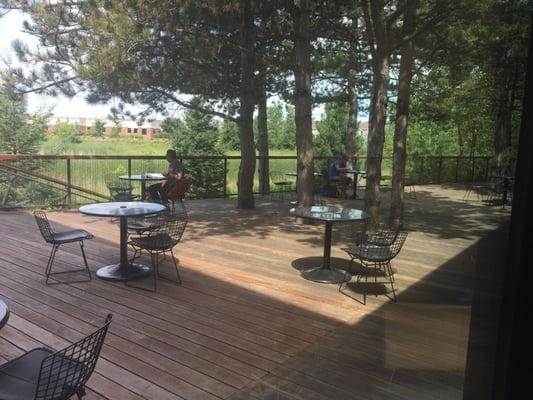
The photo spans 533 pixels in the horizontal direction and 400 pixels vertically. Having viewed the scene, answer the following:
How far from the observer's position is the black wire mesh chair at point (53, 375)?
1.53 m

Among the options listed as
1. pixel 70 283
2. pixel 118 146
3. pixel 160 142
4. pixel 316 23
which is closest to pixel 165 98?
pixel 118 146

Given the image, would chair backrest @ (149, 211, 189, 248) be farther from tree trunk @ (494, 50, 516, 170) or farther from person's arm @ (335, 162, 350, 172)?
person's arm @ (335, 162, 350, 172)

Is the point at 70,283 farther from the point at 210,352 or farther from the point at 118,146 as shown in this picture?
the point at 118,146

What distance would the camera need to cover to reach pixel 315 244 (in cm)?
570

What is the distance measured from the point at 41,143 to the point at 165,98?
6416 mm

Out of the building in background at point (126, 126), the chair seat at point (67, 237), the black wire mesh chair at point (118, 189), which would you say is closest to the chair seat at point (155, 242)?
the chair seat at point (67, 237)

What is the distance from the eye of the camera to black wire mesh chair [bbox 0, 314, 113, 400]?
1.53 metres

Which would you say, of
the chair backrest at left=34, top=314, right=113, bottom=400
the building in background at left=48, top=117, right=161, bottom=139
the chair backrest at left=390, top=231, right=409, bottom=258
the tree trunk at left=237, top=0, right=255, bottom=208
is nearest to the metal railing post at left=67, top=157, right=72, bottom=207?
the building in background at left=48, top=117, right=161, bottom=139

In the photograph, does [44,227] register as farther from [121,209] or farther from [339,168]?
[339,168]

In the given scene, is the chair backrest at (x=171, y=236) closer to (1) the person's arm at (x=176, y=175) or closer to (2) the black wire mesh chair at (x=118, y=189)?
(1) the person's arm at (x=176, y=175)

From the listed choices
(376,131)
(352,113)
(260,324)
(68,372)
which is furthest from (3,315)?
(352,113)

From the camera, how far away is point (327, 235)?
13.8 ft

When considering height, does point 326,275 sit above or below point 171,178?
below

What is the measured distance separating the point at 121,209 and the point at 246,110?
14.9ft
